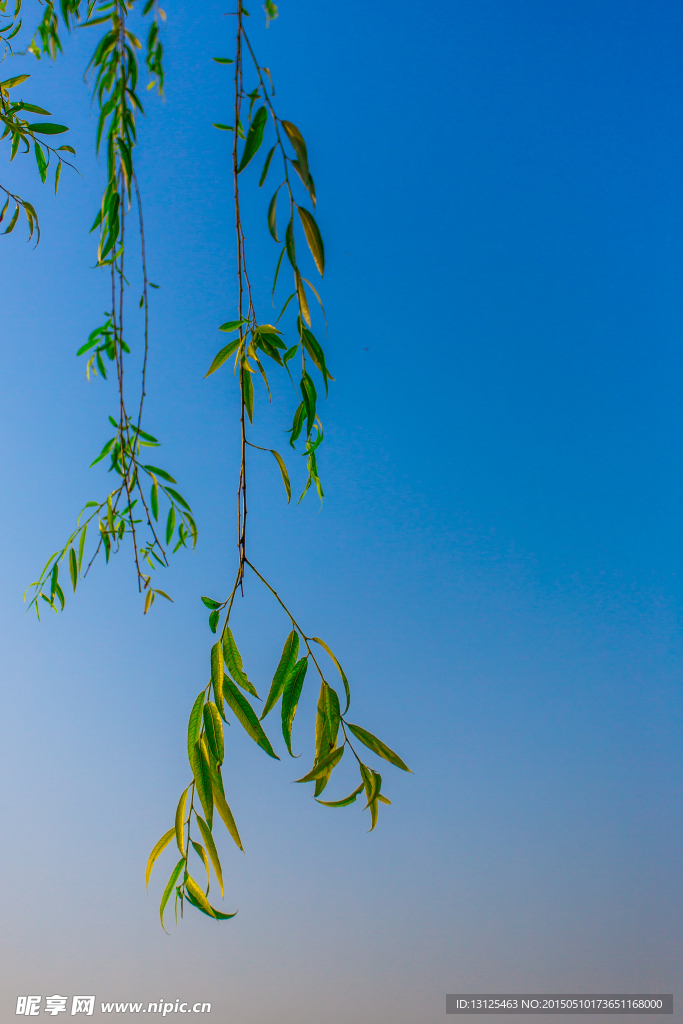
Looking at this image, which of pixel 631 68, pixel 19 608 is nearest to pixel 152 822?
pixel 19 608

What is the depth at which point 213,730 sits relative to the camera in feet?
1.16

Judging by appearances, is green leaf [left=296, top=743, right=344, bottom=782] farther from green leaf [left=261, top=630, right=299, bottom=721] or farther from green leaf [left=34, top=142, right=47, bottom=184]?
green leaf [left=34, top=142, right=47, bottom=184]

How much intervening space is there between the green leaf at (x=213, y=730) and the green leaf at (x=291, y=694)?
0.04 m

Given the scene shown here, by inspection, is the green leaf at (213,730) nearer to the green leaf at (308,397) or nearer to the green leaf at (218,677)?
the green leaf at (218,677)

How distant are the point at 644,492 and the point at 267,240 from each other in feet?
2.72

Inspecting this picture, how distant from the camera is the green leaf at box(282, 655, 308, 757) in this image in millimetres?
354

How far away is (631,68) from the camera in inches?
42.7

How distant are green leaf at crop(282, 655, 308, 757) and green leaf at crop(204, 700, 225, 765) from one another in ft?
0.13

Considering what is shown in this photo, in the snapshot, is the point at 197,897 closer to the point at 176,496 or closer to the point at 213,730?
the point at 213,730

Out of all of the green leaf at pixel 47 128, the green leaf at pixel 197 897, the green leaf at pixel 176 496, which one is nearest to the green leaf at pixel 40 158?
the green leaf at pixel 47 128

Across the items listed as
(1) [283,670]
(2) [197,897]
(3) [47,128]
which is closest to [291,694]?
(1) [283,670]

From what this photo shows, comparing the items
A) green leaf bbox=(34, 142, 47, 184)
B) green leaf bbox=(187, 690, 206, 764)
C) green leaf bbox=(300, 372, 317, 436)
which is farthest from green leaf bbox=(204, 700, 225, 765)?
green leaf bbox=(34, 142, 47, 184)

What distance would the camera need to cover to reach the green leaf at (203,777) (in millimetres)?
339

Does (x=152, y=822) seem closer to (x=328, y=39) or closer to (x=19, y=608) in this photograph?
(x=19, y=608)
